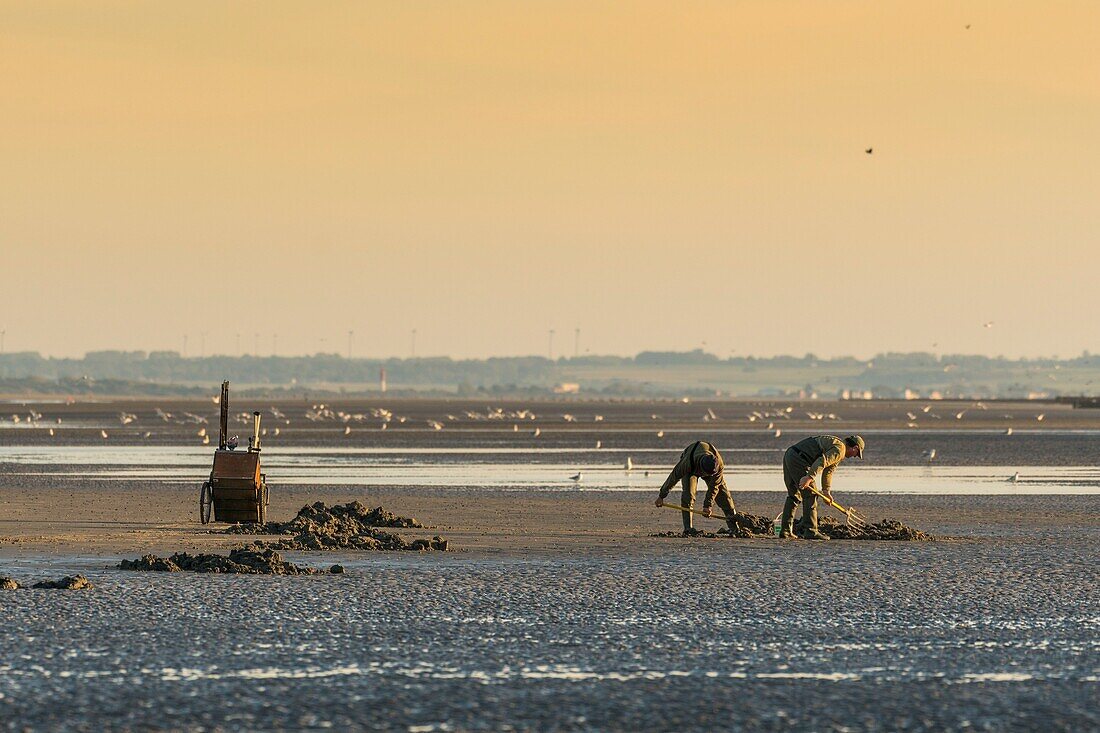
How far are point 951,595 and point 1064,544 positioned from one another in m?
7.24

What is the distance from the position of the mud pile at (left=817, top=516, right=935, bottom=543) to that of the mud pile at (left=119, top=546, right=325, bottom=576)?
8732mm

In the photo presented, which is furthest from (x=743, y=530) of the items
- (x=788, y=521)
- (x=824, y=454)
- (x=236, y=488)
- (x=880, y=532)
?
(x=236, y=488)

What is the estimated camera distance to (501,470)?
47375mm

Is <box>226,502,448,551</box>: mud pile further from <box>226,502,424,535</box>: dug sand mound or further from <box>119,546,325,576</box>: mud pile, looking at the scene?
<box>119,546,325,576</box>: mud pile

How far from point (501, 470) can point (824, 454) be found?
73.8 feet

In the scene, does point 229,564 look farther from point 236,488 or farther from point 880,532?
point 880,532

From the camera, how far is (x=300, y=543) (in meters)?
24.5

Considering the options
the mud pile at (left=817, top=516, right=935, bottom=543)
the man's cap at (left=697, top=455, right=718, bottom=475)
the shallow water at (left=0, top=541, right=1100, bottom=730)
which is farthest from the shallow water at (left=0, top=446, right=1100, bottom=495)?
the shallow water at (left=0, top=541, right=1100, bottom=730)

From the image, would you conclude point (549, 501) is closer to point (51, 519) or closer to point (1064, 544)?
point (51, 519)

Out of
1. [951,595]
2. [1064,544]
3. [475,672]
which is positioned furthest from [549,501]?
[475,672]

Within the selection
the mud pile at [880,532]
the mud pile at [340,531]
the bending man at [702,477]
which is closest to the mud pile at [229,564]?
the mud pile at [340,531]

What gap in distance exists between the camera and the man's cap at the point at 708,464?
26000 mm

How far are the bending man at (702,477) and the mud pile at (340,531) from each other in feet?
12.5

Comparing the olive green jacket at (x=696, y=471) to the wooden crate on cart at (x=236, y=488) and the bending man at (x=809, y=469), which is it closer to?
the bending man at (x=809, y=469)
